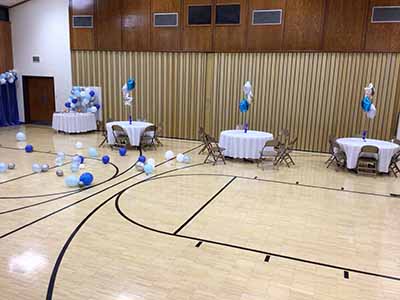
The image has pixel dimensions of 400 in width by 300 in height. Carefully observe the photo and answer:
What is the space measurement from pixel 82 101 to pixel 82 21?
297 cm

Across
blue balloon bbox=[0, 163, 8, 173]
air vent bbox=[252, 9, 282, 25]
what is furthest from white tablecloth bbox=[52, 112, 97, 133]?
air vent bbox=[252, 9, 282, 25]

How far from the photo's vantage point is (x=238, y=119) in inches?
467

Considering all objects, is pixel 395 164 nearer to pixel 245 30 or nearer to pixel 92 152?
pixel 245 30

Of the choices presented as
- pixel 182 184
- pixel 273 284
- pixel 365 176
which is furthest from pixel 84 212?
pixel 365 176

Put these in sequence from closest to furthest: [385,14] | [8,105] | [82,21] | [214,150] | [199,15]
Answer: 1. [214,150]
2. [385,14]
3. [199,15]
4. [82,21]
5. [8,105]

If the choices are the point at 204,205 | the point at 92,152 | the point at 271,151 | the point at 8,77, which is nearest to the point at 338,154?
the point at 271,151

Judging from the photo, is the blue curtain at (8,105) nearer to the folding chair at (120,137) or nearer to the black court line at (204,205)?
the folding chair at (120,137)

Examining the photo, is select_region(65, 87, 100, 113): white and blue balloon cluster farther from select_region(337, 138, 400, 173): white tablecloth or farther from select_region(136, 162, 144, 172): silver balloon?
select_region(337, 138, 400, 173): white tablecloth

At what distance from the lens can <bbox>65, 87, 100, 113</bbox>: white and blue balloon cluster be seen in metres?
13.0

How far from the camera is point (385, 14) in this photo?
9.78 metres

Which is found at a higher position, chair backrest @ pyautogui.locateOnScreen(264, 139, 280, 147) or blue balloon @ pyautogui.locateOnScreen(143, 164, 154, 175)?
chair backrest @ pyautogui.locateOnScreen(264, 139, 280, 147)

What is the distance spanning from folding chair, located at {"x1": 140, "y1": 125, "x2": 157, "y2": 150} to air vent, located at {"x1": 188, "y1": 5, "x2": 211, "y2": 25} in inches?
159

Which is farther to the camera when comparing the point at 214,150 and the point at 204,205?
the point at 214,150

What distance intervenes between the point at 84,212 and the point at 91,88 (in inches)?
352
